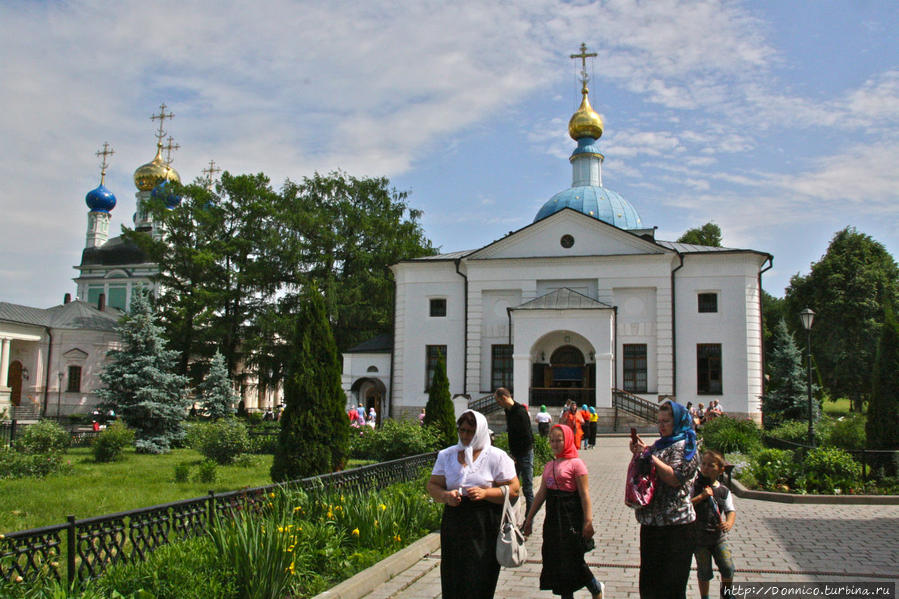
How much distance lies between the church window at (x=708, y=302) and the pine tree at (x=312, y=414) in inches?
890

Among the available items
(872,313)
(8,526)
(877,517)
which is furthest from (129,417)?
(872,313)

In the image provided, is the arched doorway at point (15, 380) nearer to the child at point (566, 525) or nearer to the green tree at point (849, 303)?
the child at point (566, 525)

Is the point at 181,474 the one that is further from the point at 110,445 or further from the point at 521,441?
the point at 521,441

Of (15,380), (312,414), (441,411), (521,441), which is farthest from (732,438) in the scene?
(15,380)

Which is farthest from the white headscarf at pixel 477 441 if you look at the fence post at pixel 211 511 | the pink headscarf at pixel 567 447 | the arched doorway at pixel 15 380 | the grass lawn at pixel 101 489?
the arched doorway at pixel 15 380

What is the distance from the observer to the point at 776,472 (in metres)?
13.0

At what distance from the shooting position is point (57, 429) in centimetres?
1806

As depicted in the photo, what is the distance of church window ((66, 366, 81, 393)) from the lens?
42969 mm

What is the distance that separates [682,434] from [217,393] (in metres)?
30.7

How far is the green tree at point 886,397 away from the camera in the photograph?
13.7m

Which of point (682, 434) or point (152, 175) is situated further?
point (152, 175)

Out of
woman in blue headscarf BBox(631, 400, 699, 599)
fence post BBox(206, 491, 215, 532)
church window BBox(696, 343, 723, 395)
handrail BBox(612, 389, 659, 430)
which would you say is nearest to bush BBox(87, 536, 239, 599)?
fence post BBox(206, 491, 215, 532)

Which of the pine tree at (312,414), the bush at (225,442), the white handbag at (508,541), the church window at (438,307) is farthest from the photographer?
the church window at (438,307)

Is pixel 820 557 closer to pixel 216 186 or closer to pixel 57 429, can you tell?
pixel 57 429
